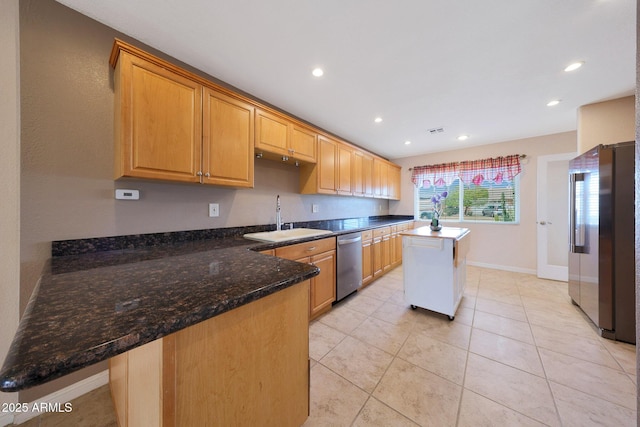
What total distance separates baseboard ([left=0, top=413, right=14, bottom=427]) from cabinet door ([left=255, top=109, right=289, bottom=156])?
234 centimetres

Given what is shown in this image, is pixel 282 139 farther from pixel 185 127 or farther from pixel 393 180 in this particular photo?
pixel 393 180

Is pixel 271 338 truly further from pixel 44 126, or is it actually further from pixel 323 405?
pixel 44 126

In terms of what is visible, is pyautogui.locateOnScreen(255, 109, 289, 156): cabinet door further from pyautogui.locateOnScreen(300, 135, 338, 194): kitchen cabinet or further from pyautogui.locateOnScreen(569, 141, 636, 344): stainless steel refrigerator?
pyautogui.locateOnScreen(569, 141, 636, 344): stainless steel refrigerator

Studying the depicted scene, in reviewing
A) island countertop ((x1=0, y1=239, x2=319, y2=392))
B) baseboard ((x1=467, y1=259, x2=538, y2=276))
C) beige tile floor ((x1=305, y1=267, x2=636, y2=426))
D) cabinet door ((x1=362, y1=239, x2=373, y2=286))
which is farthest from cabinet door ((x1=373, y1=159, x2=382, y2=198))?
island countertop ((x1=0, y1=239, x2=319, y2=392))

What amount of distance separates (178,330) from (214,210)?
166cm

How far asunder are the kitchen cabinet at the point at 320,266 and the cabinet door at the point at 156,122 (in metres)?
1.11

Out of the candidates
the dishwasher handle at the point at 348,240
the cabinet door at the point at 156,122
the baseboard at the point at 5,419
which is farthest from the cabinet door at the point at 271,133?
the baseboard at the point at 5,419

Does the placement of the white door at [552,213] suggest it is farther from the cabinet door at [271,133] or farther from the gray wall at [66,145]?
the gray wall at [66,145]

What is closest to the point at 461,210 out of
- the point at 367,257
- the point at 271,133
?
the point at 367,257

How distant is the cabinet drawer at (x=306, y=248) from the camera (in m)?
1.94

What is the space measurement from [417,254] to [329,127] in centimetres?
227

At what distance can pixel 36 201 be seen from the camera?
1300 millimetres

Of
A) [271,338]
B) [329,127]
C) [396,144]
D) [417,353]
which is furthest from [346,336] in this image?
[396,144]

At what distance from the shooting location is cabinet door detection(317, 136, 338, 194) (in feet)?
9.48
